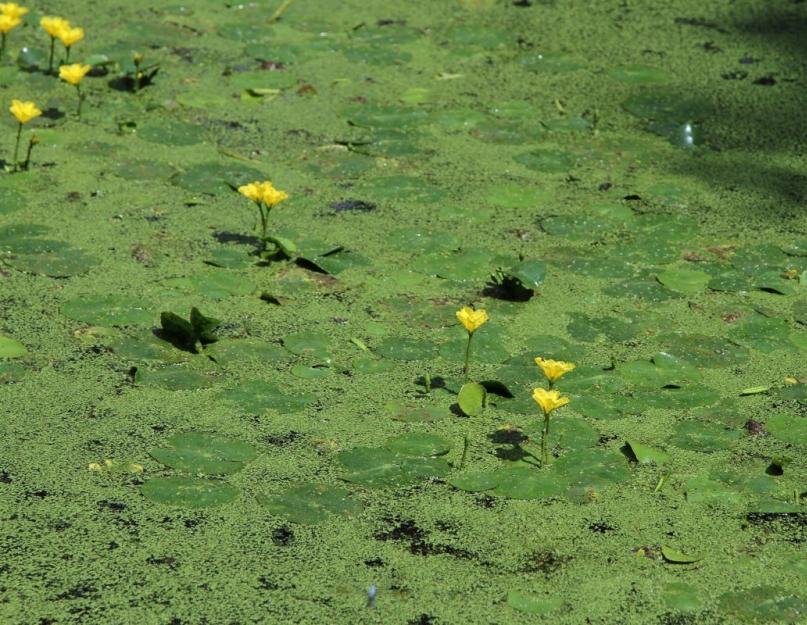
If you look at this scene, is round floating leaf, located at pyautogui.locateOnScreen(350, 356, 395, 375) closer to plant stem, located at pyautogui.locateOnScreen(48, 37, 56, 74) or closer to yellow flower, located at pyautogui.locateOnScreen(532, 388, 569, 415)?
yellow flower, located at pyautogui.locateOnScreen(532, 388, 569, 415)

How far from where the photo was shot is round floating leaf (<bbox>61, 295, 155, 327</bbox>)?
9.09ft

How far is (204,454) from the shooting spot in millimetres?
2350

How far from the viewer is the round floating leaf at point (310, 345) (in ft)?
8.86

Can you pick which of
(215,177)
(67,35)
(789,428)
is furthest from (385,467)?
(67,35)

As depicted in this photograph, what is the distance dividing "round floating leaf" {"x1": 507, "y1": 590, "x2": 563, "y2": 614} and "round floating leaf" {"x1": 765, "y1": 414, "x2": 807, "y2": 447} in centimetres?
68

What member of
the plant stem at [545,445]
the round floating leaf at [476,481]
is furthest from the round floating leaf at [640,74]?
the round floating leaf at [476,481]

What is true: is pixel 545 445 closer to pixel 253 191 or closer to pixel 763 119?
pixel 253 191

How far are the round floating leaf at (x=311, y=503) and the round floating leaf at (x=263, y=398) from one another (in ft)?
0.86

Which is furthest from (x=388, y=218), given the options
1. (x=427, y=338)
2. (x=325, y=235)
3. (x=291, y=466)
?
(x=291, y=466)

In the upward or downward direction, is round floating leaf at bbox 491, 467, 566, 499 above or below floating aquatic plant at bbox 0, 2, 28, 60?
below

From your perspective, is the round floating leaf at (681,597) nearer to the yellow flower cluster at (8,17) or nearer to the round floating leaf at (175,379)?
the round floating leaf at (175,379)

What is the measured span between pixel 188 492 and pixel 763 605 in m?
0.94

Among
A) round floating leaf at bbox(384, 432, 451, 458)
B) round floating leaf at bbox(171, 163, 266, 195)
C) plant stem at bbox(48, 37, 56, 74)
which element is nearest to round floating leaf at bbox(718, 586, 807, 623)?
round floating leaf at bbox(384, 432, 451, 458)

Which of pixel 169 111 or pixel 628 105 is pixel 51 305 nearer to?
pixel 169 111
